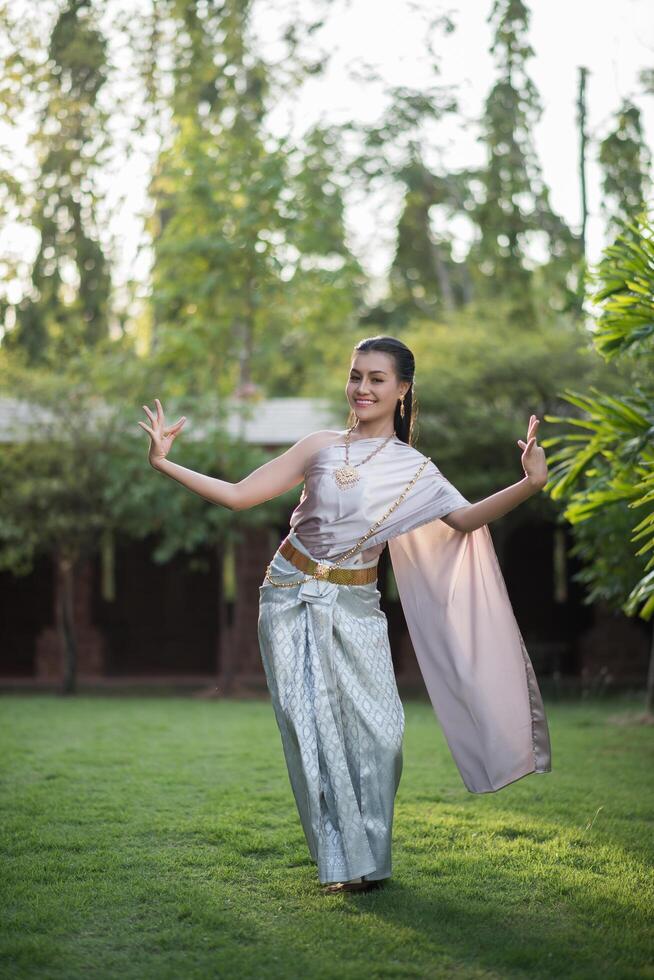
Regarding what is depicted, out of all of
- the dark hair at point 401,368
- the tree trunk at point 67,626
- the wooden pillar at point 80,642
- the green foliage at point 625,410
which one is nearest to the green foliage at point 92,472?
the tree trunk at point 67,626

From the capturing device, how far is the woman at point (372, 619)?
3887 mm

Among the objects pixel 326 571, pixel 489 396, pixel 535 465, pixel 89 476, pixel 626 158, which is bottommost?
pixel 326 571

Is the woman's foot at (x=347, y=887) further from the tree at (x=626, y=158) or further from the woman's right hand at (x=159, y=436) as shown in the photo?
the tree at (x=626, y=158)

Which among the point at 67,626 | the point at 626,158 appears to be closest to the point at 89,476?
the point at 67,626

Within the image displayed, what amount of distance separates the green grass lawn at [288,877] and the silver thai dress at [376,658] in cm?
33

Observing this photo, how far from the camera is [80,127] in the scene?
17.0 m

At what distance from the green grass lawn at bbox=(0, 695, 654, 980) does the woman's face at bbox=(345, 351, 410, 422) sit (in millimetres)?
1717

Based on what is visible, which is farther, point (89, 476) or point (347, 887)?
point (89, 476)

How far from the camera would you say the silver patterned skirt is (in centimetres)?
383

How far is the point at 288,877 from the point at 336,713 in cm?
66

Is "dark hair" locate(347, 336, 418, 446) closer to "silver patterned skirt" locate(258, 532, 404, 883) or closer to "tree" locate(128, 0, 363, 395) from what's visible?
"silver patterned skirt" locate(258, 532, 404, 883)

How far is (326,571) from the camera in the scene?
405 centimetres

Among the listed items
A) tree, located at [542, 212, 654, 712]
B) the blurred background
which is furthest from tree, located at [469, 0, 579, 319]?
tree, located at [542, 212, 654, 712]

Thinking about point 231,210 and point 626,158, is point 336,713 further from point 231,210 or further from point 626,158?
point 231,210
